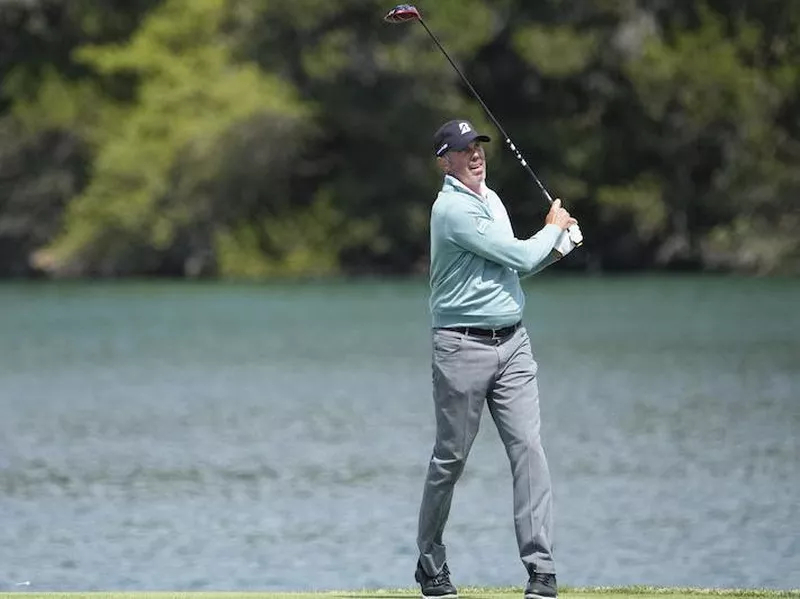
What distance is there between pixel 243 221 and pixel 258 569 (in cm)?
4087

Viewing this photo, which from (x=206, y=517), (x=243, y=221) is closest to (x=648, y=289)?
(x=243, y=221)

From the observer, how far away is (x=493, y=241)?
8750 mm

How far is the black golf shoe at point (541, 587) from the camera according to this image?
28.6 feet

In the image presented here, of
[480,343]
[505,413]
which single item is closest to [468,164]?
[480,343]

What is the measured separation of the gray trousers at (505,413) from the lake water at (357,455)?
264cm

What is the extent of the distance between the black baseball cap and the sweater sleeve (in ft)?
0.75

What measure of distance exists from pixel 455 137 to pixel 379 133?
45124 millimetres

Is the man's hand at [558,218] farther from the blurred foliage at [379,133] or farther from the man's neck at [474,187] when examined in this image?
the blurred foliage at [379,133]

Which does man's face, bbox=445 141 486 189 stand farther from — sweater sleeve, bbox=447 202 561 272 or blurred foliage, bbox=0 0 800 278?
blurred foliage, bbox=0 0 800 278

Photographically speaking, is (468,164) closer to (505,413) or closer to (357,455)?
(505,413)

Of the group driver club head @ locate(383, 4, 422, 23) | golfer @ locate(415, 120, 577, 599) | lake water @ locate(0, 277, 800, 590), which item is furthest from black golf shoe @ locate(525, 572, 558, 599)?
lake water @ locate(0, 277, 800, 590)

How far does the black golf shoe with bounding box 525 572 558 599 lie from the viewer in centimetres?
873

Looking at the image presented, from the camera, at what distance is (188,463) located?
1766cm

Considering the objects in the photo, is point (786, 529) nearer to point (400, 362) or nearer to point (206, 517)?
point (206, 517)
